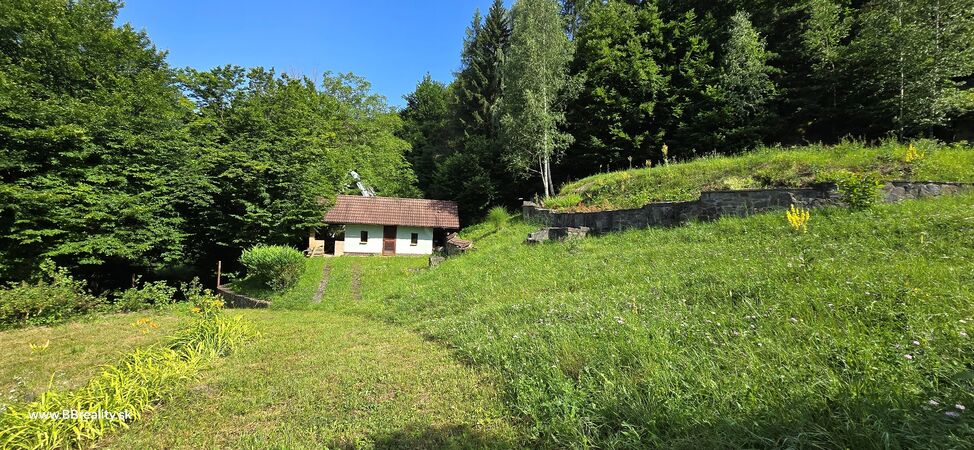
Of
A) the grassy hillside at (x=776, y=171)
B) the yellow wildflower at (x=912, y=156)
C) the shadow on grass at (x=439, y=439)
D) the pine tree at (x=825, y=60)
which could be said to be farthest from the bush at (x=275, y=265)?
the pine tree at (x=825, y=60)

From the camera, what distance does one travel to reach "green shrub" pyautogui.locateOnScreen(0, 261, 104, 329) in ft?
26.6

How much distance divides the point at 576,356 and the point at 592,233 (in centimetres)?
822

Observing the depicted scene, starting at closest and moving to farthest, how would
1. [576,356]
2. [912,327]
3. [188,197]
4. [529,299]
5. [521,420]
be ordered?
1. [912,327]
2. [521,420]
3. [576,356]
4. [529,299]
5. [188,197]

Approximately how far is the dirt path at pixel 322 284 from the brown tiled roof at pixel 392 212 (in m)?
4.90

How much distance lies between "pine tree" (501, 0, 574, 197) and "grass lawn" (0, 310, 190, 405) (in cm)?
1569

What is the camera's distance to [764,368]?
8.70ft

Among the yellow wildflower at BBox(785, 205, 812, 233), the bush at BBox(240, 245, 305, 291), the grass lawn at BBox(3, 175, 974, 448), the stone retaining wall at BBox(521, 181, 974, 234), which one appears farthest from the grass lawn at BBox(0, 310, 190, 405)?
the stone retaining wall at BBox(521, 181, 974, 234)

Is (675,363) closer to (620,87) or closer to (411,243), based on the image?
(620,87)

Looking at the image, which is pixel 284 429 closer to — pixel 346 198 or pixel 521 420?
pixel 521 420

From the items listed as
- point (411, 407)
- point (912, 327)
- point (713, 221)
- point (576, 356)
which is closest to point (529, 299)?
point (576, 356)

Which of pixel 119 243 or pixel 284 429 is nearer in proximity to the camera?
pixel 284 429

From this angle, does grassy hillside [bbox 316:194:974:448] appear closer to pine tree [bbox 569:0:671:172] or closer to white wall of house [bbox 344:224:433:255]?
pine tree [bbox 569:0:671:172]

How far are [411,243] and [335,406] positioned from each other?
2185 cm

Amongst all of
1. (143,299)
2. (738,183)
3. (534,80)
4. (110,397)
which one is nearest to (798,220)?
(738,183)
